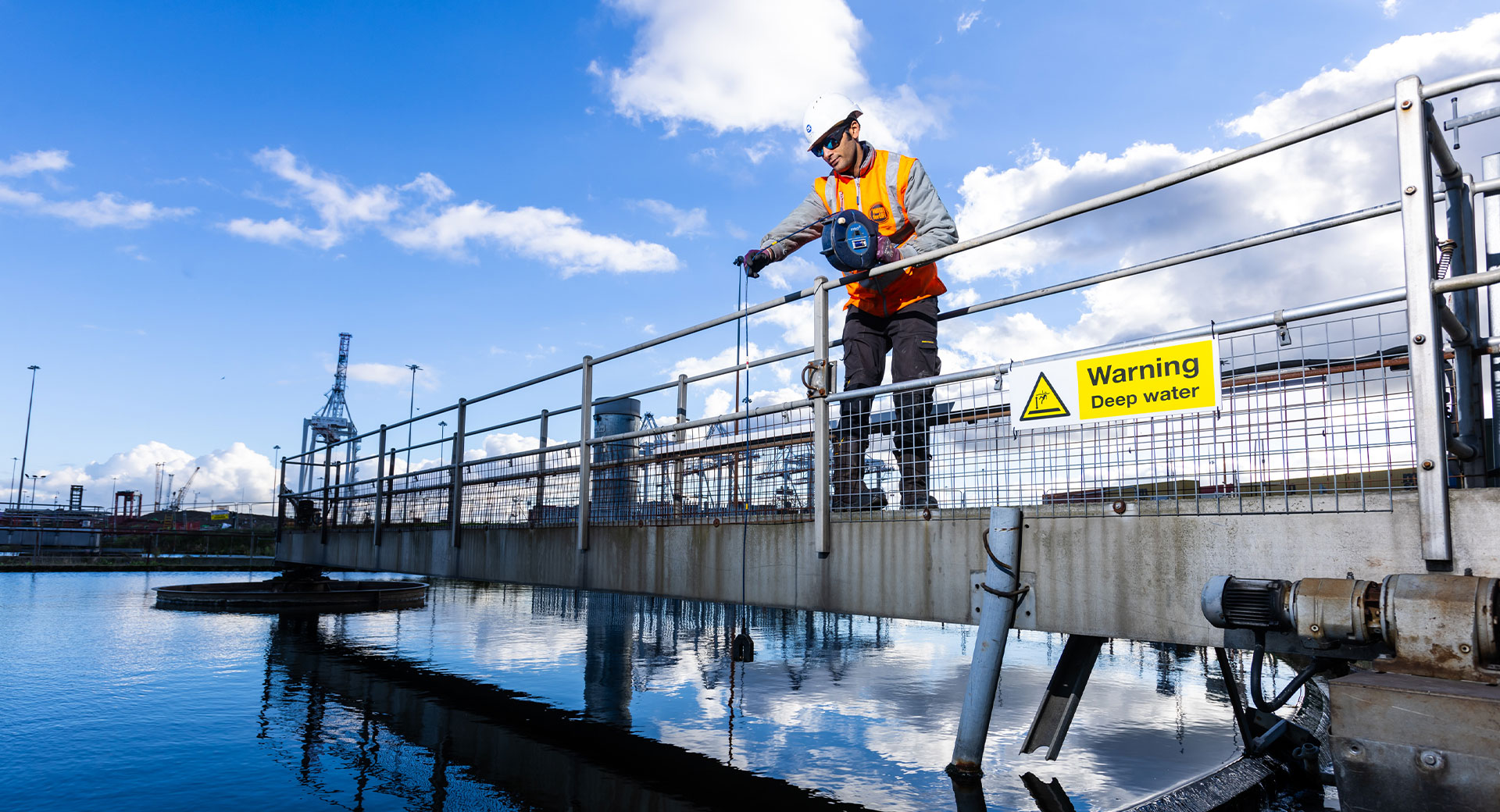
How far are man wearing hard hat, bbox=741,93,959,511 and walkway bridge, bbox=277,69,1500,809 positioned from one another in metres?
0.15

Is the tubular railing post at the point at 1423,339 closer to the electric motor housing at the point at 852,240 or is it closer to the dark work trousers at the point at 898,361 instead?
the dark work trousers at the point at 898,361

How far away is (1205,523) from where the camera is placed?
11.1ft

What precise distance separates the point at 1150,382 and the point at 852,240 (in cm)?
194

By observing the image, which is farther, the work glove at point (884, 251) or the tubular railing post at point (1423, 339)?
the work glove at point (884, 251)

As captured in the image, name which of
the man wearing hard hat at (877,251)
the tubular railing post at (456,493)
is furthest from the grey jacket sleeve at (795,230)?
Answer: the tubular railing post at (456,493)

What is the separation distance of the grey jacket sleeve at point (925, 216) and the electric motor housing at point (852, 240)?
0.39 metres

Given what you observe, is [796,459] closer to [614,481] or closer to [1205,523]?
[614,481]

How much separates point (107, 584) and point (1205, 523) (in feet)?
103

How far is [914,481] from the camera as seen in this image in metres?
4.62

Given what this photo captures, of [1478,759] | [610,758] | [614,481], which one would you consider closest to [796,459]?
[614,481]

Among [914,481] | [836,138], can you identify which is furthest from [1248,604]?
[836,138]

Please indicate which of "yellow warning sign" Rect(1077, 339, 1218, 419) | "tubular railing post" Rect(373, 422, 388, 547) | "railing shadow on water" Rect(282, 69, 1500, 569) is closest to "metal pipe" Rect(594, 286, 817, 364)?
"railing shadow on water" Rect(282, 69, 1500, 569)

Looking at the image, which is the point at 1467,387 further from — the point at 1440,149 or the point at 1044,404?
the point at 1044,404

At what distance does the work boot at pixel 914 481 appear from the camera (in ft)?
15.0
